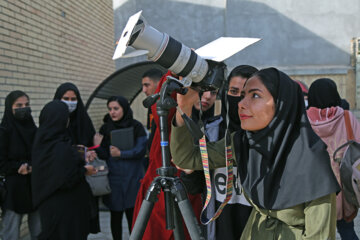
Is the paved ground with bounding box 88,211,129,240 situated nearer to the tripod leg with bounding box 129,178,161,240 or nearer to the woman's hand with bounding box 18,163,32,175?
the woman's hand with bounding box 18,163,32,175

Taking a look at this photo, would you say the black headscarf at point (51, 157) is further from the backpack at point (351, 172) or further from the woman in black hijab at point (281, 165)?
the backpack at point (351, 172)

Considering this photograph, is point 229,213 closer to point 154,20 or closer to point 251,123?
point 251,123

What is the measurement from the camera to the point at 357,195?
2547 millimetres

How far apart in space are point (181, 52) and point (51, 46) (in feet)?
14.2

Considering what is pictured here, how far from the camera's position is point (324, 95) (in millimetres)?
3107

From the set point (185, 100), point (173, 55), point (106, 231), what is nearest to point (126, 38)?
point (173, 55)

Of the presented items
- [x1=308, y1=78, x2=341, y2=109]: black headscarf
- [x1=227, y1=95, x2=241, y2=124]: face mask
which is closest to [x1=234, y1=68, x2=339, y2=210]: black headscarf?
[x1=227, y1=95, x2=241, y2=124]: face mask

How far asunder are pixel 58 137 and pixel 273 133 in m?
2.03

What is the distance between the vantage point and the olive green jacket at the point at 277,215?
1399 mm

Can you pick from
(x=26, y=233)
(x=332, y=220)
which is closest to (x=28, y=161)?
(x=26, y=233)

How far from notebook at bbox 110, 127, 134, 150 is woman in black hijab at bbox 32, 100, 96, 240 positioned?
2.51ft

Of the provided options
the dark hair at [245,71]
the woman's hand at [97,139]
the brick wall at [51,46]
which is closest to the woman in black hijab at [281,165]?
the dark hair at [245,71]

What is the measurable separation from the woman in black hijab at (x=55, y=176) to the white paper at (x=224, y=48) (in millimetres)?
1714

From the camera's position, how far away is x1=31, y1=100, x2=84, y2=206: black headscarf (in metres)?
2.84
